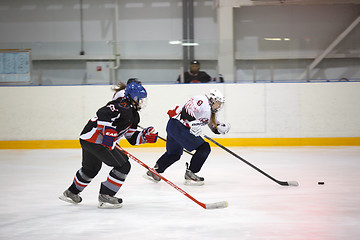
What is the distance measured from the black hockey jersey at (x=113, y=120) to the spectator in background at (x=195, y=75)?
4.15 meters

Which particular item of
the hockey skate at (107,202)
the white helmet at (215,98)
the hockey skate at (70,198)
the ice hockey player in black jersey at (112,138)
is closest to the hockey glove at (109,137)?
the ice hockey player in black jersey at (112,138)

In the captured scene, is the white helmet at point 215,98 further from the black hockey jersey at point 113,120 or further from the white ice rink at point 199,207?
the black hockey jersey at point 113,120

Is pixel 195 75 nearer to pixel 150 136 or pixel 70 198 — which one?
pixel 150 136

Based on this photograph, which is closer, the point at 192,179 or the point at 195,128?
the point at 195,128

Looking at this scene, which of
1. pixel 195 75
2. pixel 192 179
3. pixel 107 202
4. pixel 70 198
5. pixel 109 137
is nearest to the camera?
pixel 109 137

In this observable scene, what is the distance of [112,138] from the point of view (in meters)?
3.59

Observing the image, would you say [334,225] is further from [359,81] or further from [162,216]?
[359,81]

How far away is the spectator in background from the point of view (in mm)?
7909

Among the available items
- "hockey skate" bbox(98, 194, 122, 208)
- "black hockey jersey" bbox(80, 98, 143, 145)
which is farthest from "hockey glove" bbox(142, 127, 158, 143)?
"hockey skate" bbox(98, 194, 122, 208)

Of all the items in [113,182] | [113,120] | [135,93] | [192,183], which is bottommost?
[192,183]

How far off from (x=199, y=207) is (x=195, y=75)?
14.0 ft

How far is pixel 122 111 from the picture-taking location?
3.67 metres

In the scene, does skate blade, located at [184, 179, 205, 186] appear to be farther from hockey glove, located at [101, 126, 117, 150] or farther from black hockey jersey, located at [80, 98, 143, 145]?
hockey glove, located at [101, 126, 117, 150]

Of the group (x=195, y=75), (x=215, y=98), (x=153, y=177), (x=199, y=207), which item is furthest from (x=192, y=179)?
(x=195, y=75)
